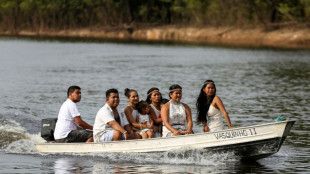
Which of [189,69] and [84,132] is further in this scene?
[189,69]

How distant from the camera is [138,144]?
1334 centimetres

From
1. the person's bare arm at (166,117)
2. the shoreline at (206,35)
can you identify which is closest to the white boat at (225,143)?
the person's bare arm at (166,117)

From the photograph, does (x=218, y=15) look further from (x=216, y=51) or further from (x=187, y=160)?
(x=187, y=160)

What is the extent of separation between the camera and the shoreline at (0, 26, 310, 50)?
211 ft

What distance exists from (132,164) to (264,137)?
2.70m

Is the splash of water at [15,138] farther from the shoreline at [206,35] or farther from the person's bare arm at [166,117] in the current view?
the shoreline at [206,35]

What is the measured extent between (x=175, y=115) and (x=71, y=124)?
87.6 inches

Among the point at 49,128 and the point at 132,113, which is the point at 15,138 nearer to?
the point at 49,128

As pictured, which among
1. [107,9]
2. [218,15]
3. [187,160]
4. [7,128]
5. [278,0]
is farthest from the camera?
[107,9]

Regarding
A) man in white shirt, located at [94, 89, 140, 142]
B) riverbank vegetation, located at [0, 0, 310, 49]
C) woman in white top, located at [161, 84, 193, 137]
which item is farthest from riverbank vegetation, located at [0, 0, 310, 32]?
man in white shirt, located at [94, 89, 140, 142]

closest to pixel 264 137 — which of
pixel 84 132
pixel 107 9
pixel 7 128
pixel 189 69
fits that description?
pixel 84 132

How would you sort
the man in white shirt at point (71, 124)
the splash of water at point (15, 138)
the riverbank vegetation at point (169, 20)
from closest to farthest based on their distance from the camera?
1. the man in white shirt at point (71, 124)
2. the splash of water at point (15, 138)
3. the riverbank vegetation at point (169, 20)

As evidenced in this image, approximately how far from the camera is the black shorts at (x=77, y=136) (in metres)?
14.0

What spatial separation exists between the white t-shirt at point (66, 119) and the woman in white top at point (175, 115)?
1.82 m
